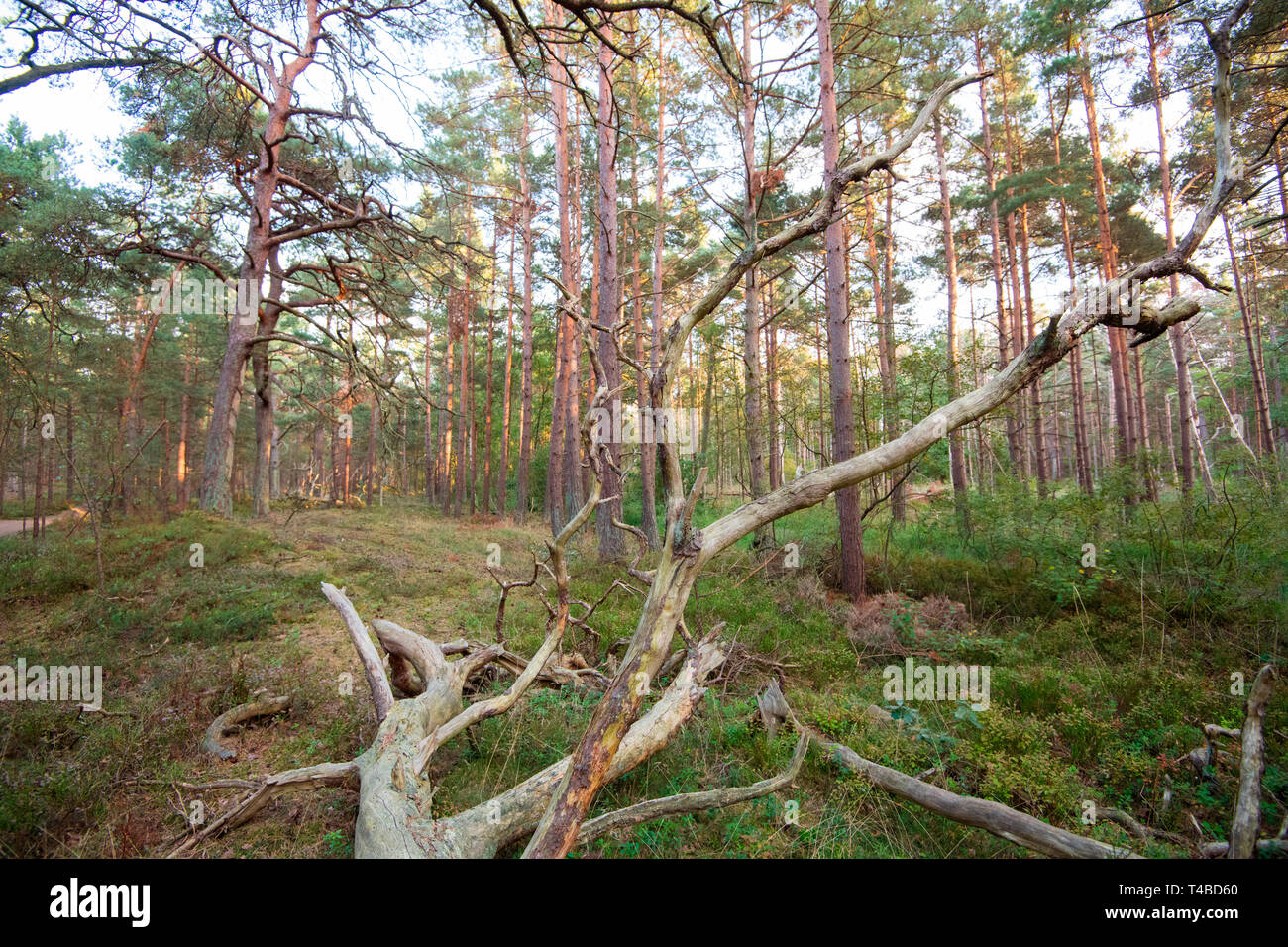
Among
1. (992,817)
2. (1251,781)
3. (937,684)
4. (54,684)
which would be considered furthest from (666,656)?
(54,684)

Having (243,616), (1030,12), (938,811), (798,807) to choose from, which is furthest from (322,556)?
(1030,12)

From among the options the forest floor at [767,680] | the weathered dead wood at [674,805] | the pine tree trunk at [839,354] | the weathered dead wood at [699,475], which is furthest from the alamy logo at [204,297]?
the weathered dead wood at [674,805]

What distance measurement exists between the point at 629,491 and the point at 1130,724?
19.9 meters

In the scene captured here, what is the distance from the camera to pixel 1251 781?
2641 mm

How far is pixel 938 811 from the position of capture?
304 centimetres

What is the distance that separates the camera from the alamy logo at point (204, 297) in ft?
32.5

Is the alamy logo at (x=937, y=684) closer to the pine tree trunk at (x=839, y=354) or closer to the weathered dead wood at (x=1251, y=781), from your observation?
the weathered dead wood at (x=1251, y=781)

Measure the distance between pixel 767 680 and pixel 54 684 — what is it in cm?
636

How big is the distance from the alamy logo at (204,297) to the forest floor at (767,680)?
428 cm

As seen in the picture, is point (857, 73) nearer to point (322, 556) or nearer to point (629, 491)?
point (322, 556)

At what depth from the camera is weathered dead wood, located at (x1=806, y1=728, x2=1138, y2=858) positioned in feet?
8.54

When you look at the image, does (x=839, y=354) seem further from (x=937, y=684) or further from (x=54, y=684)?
(x=54, y=684)
